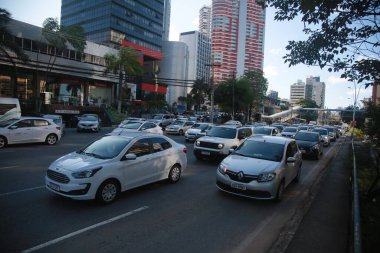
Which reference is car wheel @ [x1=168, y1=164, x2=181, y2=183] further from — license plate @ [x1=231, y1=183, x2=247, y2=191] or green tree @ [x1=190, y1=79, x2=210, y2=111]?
green tree @ [x1=190, y1=79, x2=210, y2=111]

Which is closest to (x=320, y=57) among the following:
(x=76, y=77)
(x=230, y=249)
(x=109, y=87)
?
(x=230, y=249)

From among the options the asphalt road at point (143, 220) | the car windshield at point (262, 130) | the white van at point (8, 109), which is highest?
the white van at point (8, 109)

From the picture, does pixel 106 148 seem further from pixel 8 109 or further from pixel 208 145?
pixel 8 109

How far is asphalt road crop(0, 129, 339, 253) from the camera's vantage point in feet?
16.1

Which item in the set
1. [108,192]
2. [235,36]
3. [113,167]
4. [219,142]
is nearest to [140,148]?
[113,167]

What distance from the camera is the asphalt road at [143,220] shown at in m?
4.89

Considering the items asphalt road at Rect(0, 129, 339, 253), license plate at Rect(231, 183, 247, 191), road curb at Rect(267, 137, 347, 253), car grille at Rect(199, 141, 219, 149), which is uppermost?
car grille at Rect(199, 141, 219, 149)

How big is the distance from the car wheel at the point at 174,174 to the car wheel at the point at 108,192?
225cm

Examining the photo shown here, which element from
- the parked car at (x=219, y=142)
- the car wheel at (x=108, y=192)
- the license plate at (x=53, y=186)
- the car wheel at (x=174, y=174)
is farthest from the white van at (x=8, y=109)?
the car wheel at (x=108, y=192)

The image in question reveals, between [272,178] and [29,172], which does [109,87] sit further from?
[272,178]

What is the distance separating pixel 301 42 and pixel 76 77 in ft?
150

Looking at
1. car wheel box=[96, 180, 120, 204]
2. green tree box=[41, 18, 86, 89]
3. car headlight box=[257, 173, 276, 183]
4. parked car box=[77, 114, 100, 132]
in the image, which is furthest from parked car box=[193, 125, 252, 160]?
green tree box=[41, 18, 86, 89]

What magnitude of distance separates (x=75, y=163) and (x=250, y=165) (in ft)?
13.9

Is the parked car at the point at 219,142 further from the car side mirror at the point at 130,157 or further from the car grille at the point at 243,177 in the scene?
the car side mirror at the point at 130,157
